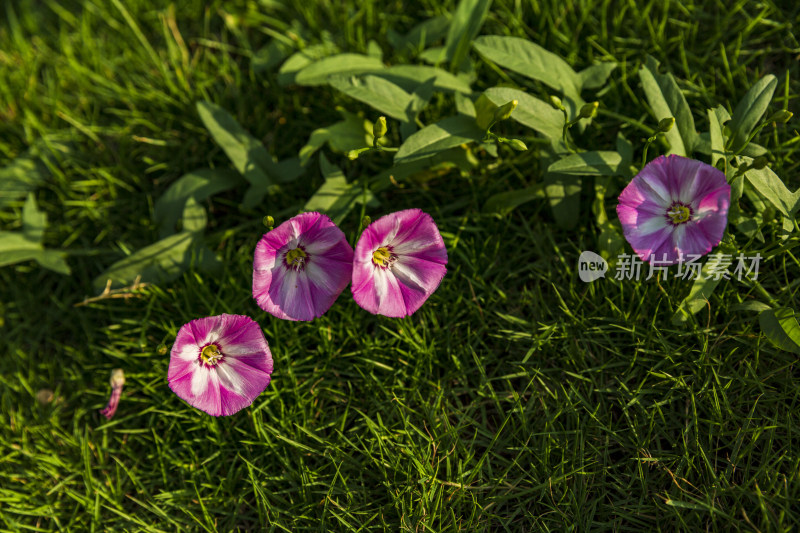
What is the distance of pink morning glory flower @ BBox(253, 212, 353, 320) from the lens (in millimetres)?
1916

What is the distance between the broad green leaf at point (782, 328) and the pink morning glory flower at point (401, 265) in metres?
1.03

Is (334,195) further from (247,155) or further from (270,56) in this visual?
(270,56)

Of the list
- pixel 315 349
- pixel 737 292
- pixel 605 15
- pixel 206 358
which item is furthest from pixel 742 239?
pixel 206 358

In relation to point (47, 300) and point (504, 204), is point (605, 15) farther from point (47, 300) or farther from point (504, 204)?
point (47, 300)

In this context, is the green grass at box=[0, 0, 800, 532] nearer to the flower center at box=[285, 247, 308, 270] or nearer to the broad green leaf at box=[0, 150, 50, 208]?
the broad green leaf at box=[0, 150, 50, 208]

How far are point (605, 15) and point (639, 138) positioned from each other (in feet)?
1.86

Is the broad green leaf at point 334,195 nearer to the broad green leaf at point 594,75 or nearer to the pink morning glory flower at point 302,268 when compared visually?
the pink morning glory flower at point 302,268

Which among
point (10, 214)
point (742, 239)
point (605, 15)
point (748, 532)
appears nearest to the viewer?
point (748, 532)

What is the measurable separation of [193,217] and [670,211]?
1.72 metres

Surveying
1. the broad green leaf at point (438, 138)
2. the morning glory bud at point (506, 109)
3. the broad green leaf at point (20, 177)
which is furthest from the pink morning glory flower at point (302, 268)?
the broad green leaf at point (20, 177)

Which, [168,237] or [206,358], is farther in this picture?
[168,237]

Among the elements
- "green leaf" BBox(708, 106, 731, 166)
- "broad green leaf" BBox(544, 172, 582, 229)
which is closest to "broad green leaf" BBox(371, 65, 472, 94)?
"broad green leaf" BBox(544, 172, 582, 229)

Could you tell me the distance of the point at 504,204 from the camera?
2291 millimetres

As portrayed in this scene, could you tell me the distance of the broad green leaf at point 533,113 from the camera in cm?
205
